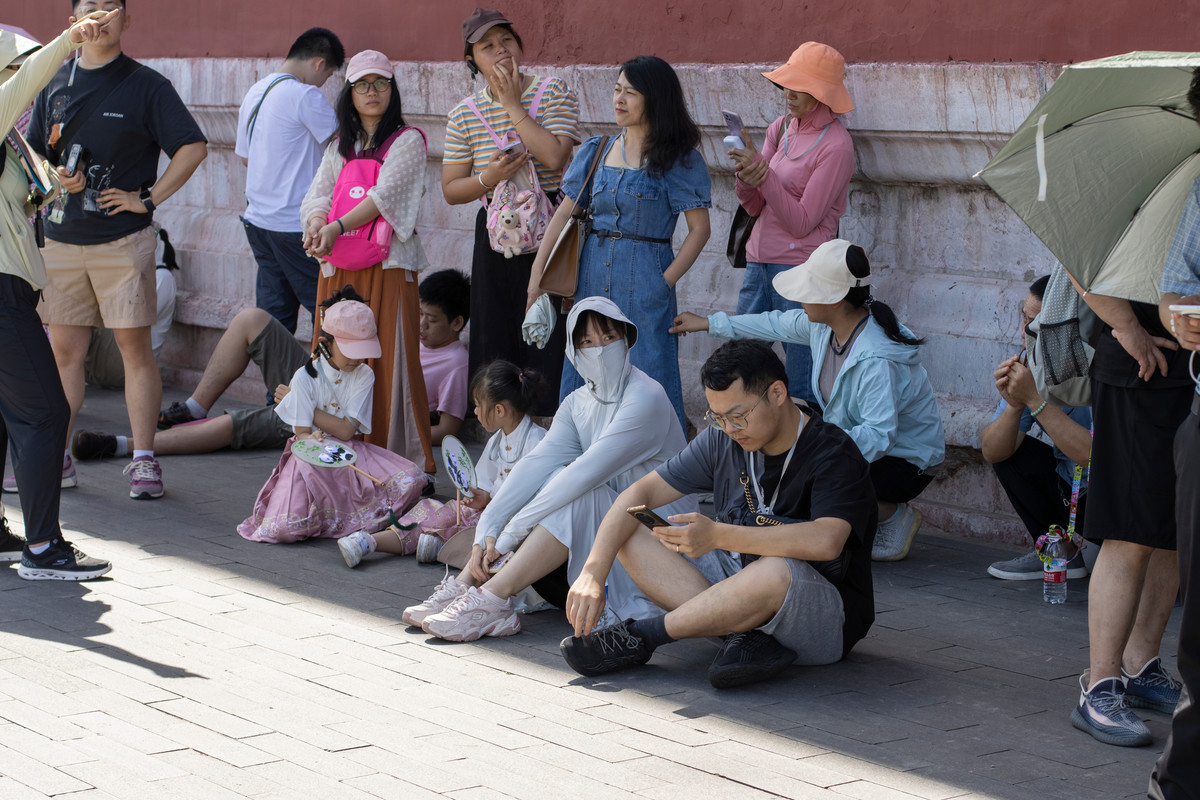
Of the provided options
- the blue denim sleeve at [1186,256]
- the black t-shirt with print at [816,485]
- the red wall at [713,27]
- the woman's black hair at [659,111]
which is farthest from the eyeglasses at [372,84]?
the blue denim sleeve at [1186,256]

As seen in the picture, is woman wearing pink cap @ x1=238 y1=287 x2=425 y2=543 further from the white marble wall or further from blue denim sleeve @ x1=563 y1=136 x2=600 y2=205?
the white marble wall

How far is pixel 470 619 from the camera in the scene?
483cm

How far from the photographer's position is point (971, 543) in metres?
6.21

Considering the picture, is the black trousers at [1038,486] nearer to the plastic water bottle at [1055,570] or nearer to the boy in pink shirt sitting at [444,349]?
the plastic water bottle at [1055,570]

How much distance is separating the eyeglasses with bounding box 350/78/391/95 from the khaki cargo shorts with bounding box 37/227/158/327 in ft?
4.08

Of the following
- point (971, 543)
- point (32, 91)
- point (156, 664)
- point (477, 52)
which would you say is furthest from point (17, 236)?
point (971, 543)

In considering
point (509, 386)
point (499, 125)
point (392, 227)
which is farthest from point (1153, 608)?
point (392, 227)

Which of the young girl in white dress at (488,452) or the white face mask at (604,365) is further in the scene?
the young girl in white dress at (488,452)

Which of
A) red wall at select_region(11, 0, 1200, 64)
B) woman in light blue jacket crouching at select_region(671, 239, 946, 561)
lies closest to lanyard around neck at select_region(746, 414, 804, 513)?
woman in light blue jacket crouching at select_region(671, 239, 946, 561)

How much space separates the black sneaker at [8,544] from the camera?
570cm

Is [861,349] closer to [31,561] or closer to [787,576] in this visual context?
[787,576]

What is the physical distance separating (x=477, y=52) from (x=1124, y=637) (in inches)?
158

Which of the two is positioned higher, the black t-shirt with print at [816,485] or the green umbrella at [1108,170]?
the green umbrella at [1108,170]

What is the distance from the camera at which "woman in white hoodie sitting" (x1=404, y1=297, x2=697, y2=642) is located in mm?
4883
